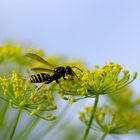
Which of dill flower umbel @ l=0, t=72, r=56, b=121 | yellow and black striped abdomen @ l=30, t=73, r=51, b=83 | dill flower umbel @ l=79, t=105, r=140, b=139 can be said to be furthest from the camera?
dill flower umbel @ l=79, t=105, r=140, b=139

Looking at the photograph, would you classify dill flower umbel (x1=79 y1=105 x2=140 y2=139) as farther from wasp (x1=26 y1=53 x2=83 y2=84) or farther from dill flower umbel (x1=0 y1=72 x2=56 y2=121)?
dill flower umbel (x1=0 y1=72 x2=56 y2=121)

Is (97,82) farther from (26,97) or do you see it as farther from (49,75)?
(49,75)

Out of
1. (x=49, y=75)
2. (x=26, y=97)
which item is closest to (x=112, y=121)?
(x=49, y=75)

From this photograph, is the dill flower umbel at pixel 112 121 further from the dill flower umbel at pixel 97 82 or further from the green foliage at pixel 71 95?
the dill flower umbel at pixel 97 82

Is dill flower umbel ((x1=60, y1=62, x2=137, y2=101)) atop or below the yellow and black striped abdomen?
atop

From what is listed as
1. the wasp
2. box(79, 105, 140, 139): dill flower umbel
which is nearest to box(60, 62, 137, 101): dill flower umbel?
the wasp

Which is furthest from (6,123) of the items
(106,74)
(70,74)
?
(106,74)

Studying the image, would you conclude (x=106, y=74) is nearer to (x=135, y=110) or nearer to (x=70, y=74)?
(x=70, y=74)

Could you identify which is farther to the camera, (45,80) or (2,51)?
(2,51)
